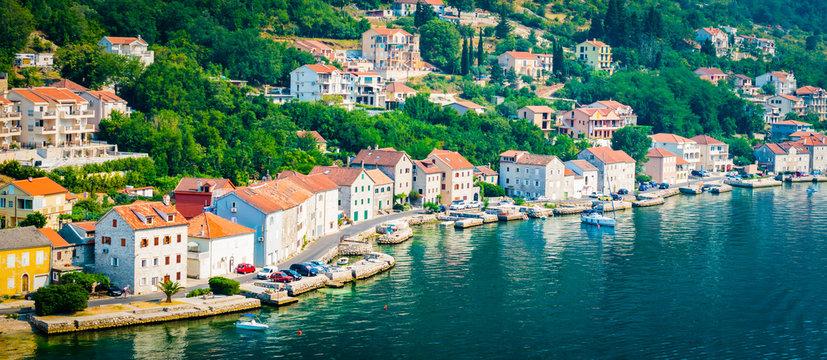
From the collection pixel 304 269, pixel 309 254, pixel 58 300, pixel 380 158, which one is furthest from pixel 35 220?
pixel 380 158

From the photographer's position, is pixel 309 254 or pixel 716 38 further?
pixel 716 38

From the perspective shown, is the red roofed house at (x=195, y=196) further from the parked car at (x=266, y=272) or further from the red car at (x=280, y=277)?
the red car at (x=280, y=277)

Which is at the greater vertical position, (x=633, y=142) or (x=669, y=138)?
(x=669, y=138)

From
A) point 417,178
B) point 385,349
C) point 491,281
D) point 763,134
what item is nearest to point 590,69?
point 763,134

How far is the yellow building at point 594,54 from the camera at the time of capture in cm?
13188

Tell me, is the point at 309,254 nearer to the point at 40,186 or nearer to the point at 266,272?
the point at 266,272

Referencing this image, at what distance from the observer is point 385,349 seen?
39438 mm

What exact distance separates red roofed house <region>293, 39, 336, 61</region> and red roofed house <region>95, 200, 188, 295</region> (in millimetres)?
58131

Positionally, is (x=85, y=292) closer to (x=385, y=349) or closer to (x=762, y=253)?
(x=385, y=349)

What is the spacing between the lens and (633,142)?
98562 mm

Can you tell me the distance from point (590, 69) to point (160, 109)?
2758 inches

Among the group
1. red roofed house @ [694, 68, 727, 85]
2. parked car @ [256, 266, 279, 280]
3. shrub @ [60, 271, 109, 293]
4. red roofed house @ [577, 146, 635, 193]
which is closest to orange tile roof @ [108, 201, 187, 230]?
shrub @ [60, 271, 109, 293]

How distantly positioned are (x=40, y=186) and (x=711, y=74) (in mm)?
110781

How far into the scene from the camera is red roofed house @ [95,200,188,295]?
44.2 meters
